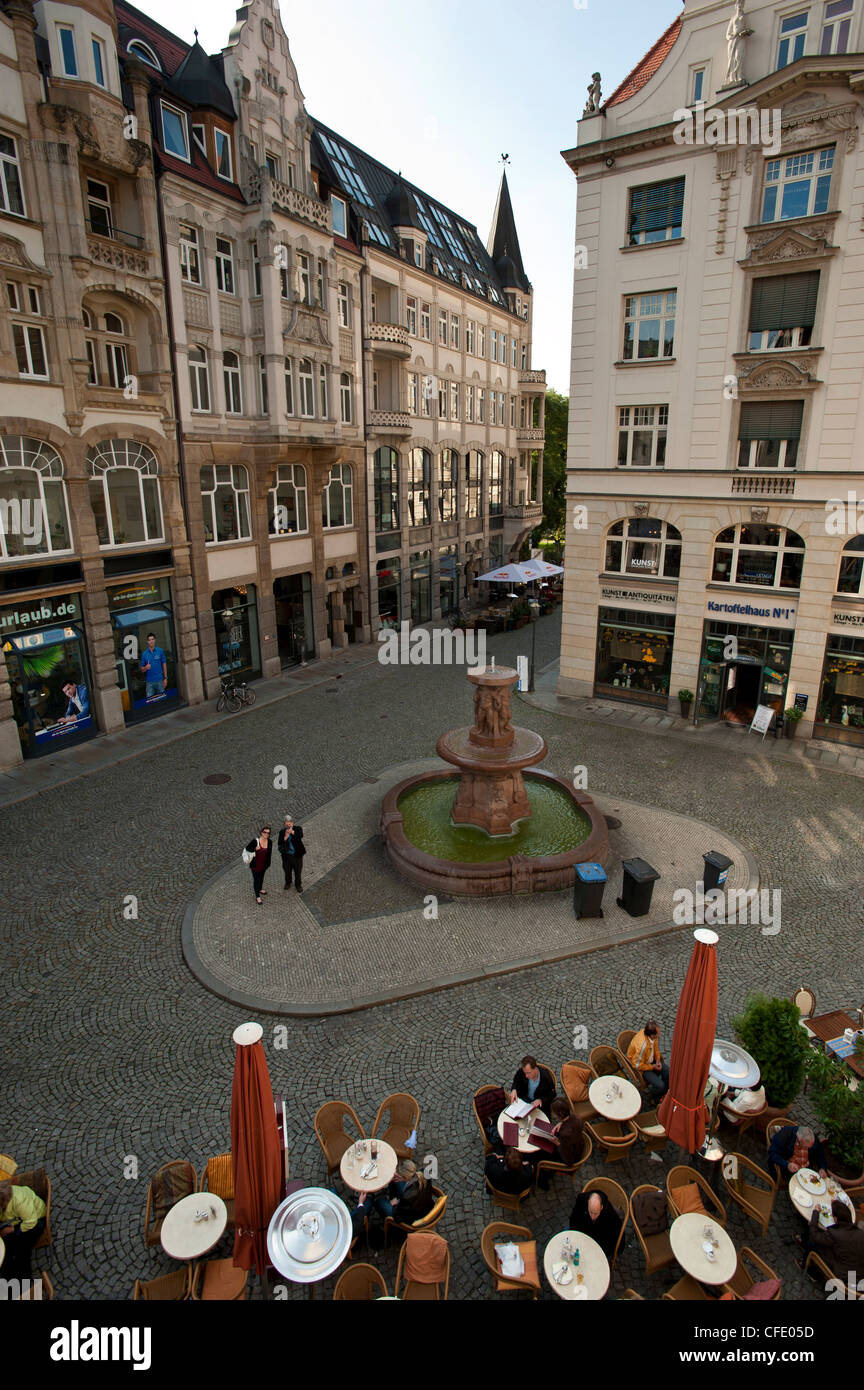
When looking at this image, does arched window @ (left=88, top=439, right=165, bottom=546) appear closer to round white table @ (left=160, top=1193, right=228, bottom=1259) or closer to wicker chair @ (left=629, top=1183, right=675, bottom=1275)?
round white table @ (left=160, top=1193, right=228, bottom=1259)

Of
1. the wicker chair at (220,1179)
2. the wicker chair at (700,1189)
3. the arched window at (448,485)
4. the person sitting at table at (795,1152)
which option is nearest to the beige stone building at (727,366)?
the arched window at (448,485)

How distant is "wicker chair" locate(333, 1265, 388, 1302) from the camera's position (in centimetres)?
662

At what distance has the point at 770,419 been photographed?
2084 centimetres

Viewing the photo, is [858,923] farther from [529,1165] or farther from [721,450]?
[721,450]

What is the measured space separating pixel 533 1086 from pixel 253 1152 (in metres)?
3.39

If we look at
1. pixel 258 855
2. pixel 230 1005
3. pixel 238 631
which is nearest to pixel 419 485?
pixel 238 631

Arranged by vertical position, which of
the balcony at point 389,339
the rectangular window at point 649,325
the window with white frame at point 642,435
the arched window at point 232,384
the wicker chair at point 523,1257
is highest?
the balcony at point 389,339

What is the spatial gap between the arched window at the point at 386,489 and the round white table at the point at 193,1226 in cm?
2915

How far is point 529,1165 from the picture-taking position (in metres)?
8.03

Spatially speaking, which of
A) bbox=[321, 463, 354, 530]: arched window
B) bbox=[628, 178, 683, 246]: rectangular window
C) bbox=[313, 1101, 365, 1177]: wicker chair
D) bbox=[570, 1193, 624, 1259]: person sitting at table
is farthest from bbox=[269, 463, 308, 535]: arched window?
bbox=[570, 1193, 624, 1259]: person sitting at table

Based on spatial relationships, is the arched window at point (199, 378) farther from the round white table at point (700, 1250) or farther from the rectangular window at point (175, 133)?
the round white table at point (700, 1250)

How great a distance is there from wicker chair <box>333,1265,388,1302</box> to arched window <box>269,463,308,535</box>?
2431cm

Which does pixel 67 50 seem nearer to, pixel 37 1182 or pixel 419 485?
pixel 419 485

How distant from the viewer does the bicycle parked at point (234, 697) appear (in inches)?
954
